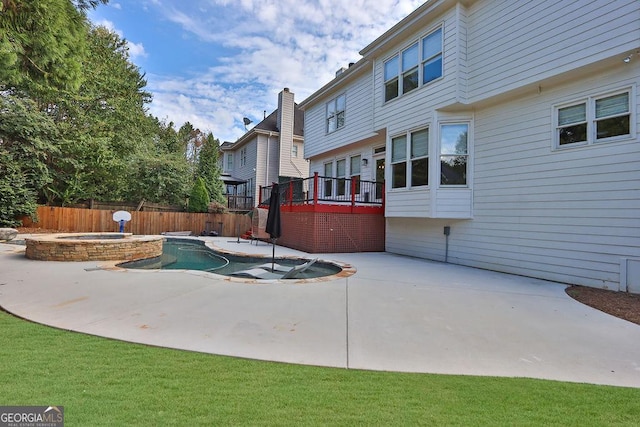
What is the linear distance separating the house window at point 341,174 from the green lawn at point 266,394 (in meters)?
10.9

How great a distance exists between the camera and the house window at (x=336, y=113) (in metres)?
13.7

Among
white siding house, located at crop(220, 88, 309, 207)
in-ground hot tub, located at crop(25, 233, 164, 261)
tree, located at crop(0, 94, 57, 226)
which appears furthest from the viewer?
white siding house, located at crop(220, 88, 309, 207)

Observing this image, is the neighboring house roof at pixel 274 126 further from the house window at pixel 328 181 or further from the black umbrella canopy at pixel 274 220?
the black umbrella canopy at pixel 274 220

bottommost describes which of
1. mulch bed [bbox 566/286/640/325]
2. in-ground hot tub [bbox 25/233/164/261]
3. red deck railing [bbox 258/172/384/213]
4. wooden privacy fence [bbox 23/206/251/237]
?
mulch bed [bbox 566/286/640/325]

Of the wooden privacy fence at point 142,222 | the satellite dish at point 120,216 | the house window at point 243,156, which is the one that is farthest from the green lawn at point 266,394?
the house window at point 243,156

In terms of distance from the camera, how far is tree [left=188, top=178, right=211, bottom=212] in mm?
18766

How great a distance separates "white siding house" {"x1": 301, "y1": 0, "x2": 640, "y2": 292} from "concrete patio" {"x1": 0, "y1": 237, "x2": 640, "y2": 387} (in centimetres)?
127

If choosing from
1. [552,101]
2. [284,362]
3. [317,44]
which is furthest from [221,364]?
[317,44]

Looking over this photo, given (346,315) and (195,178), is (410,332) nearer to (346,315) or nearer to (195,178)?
(346,315)

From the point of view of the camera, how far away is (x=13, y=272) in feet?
22.1

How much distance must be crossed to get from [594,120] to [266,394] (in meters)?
7.57

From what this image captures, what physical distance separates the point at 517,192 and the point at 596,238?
1790 millimetres

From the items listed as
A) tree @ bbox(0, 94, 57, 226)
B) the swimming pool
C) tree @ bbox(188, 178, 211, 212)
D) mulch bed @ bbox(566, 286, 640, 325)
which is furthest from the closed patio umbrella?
tree @ bbox(0, 94, 57, 226)

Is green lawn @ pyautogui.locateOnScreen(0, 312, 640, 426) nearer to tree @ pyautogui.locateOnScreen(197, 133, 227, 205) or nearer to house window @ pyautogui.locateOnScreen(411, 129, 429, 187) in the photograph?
house window @ pyautogui.locateOnScreen(411, 129, 429, 187)
